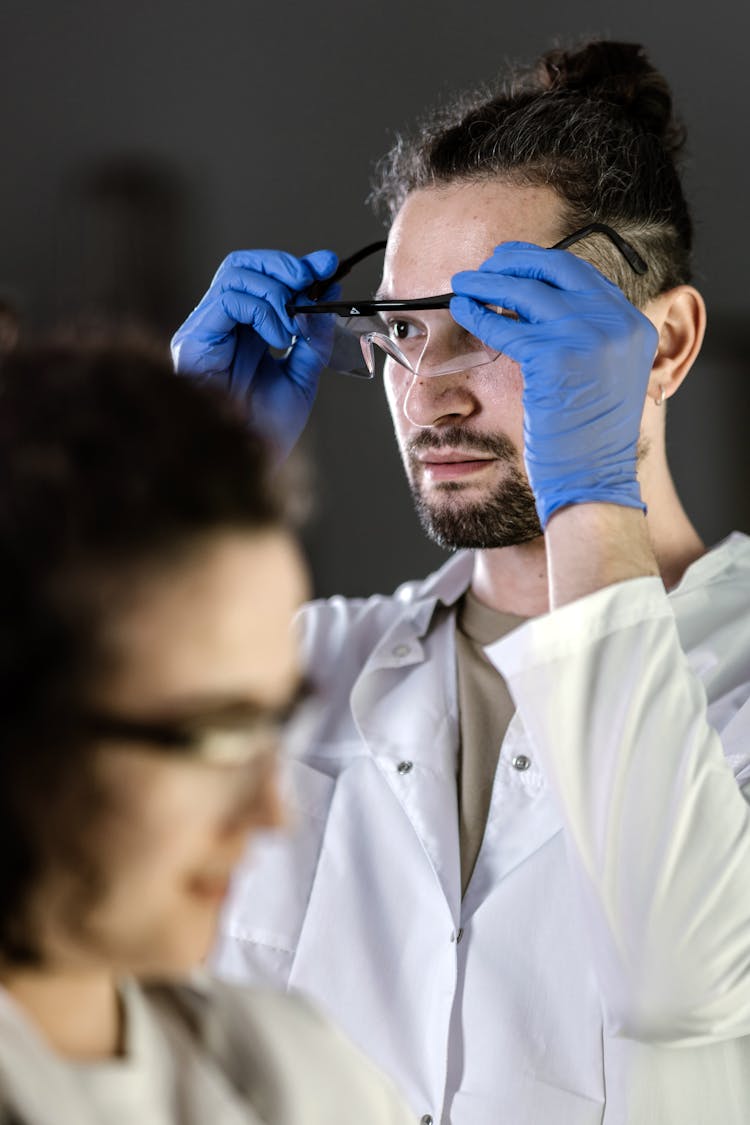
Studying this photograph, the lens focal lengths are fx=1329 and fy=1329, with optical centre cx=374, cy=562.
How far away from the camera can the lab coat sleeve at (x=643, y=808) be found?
1236 mm

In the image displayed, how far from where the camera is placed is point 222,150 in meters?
2.62

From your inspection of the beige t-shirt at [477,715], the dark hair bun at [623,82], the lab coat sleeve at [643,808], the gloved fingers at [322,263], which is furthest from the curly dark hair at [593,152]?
the lab coat sleeve at [643,808]

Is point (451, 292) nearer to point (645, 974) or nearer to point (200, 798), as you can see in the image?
point (645, 974)

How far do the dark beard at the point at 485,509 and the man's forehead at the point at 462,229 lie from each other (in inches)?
7.5

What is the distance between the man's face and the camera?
5.43 ft

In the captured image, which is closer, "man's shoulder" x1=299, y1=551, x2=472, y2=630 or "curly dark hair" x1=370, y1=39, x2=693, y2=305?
"curly dark hair" x1=370, y1=39, x2=693, y2=305

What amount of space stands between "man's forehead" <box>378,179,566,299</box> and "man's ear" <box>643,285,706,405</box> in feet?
0.63

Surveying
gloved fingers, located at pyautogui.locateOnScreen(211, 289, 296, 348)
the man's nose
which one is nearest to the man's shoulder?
the man's nose

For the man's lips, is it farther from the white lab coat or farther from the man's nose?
the white lab coat

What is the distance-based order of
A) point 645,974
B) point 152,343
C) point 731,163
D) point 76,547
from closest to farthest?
point 76,547 < point 152,343 < point 645,974 < point 731,163

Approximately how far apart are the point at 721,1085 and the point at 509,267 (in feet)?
2.95

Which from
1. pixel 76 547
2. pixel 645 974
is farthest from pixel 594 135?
pixel 76 547

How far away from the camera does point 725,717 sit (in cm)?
151

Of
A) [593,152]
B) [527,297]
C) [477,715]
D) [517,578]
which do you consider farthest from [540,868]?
[593,152]
